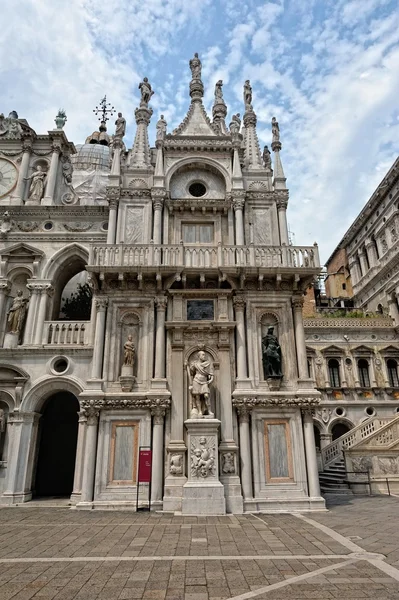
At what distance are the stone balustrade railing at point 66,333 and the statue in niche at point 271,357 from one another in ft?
24.8

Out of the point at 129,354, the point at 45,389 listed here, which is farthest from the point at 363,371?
the point at 45,389

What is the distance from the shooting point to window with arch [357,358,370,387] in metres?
33.6

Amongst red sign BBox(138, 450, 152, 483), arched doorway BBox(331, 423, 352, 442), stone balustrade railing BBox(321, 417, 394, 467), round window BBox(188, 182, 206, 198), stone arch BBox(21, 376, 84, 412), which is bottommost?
red sign BBox(138, 450, 152, 483)

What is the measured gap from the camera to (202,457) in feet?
47.7

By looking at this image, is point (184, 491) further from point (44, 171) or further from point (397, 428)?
point (44, 171)

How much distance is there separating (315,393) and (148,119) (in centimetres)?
1647

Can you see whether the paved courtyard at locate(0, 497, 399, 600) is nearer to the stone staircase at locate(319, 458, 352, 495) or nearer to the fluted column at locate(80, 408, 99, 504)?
the fluted column at locate(80, 408, 99, 504)

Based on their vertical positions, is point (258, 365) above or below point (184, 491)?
above

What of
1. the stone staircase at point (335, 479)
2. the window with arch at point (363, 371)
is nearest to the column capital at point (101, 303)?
the stone staircase at point (335, 479)

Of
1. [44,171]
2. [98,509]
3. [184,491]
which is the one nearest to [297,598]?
[184,491]

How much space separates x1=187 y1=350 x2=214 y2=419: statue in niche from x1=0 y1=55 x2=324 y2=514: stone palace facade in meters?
0.05

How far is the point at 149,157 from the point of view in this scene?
21312mm

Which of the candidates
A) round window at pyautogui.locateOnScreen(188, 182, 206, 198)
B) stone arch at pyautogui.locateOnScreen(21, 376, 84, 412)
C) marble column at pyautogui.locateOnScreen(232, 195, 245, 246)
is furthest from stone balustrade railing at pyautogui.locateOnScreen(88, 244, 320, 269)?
stone arch at pyautogui.locateOnScreen(21, 376, 84, 412)

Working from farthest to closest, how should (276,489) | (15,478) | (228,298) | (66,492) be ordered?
1. (66,492)
2. (228,298)
3. (15,478)
4. (276,489)
